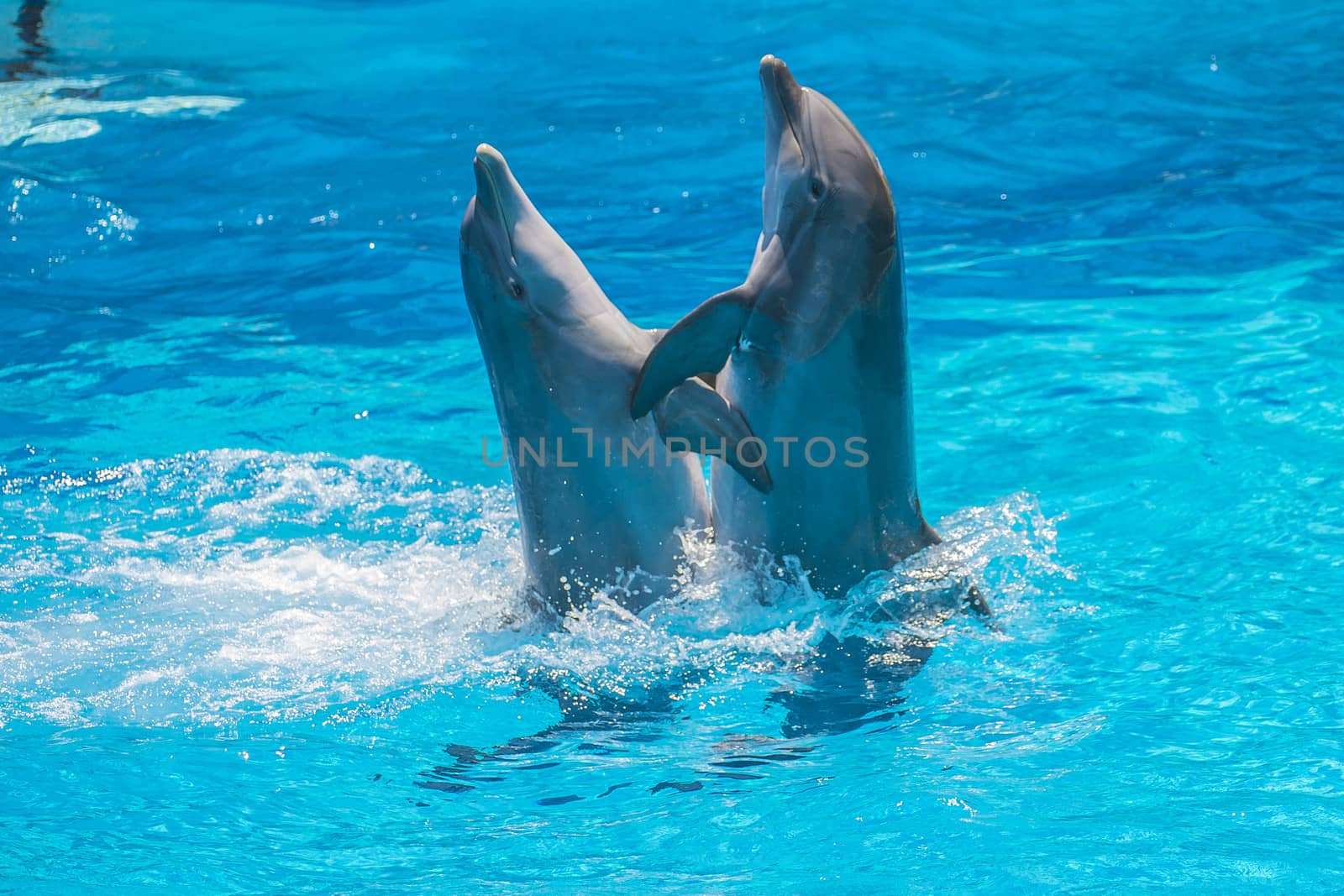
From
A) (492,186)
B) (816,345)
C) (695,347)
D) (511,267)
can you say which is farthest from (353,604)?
(816,345)

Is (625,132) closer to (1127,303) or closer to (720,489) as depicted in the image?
(1127,303)

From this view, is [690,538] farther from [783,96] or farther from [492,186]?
[783,96]

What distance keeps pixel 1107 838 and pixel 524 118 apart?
11663mm

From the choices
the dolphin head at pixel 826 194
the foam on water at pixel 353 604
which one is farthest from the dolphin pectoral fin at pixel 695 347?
the foam on water at pixel 353 604

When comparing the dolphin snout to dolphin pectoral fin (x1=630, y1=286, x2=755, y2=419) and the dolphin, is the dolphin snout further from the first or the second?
the dolphin

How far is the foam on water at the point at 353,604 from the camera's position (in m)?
5.04

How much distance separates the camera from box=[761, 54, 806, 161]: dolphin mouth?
15.3 ft

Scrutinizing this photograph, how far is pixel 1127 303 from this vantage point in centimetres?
968

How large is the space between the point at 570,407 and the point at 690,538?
0.69m

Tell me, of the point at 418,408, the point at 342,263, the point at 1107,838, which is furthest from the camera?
the point at 342,263

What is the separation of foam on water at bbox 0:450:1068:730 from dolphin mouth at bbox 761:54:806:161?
5.01ft

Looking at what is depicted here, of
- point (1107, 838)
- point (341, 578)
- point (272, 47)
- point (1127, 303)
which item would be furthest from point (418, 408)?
point (272, 47)

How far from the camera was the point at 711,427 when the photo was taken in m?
4.59

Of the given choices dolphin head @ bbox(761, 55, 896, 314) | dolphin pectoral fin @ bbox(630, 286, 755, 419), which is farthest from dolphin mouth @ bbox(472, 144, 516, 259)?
dolphin head @ bbox(761, 55, 896, 314)
